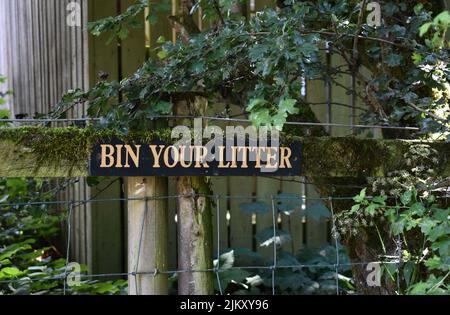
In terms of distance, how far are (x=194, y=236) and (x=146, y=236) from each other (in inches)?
8.0

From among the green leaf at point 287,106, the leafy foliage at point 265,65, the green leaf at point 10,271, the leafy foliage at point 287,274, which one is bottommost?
the leafy foliage at point 287,274

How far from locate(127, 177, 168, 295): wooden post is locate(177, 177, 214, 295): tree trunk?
0.10 metres

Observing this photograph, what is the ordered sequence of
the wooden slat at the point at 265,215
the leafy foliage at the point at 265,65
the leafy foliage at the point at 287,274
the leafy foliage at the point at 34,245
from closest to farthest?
the leafy foliage at the point at 265,65, the leafy foliage at the point at 34,245, the leafy foliage at the point at 287,274, the wooden slat at the point at 265,215

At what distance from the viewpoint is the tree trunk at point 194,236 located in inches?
109

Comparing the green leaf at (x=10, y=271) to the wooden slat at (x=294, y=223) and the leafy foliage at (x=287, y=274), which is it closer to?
the leafy foliage at (x=287, y=274)

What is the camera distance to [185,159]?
2609mm

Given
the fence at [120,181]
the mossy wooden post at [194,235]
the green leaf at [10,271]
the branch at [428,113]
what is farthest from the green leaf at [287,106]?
the fence at [120,181]

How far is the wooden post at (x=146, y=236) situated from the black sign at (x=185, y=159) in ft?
0.42

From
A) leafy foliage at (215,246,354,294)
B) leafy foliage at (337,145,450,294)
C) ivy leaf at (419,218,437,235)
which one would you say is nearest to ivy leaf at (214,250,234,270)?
leafy foliage at (215,246,354,294)

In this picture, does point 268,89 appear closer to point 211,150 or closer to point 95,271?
point 211,150

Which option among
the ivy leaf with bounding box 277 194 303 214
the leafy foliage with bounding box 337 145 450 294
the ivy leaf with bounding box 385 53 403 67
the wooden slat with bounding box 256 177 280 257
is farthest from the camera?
the wooden slat with bounding box 256 177 280 257

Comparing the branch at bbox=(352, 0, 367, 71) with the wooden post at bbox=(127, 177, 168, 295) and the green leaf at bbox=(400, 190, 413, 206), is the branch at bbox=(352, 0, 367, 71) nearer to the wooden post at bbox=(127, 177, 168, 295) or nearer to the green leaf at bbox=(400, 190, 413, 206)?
the green leaf at bbox=(400, 190, 413, 206)

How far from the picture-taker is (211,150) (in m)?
2.63

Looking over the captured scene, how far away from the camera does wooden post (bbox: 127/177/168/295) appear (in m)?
2.70
